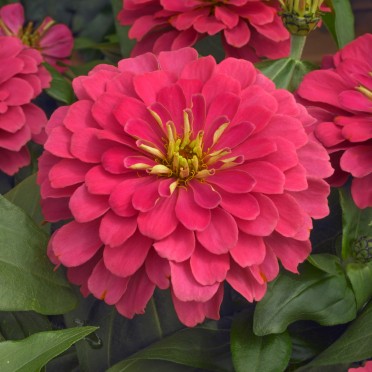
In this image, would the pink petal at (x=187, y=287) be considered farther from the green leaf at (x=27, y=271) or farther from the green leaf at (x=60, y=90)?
the green leaf at (x=60, y=90)

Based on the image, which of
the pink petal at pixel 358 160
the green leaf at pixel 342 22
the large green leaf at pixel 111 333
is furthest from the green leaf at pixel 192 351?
the green leaf at pixel 342 22

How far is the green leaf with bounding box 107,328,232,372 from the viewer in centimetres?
35

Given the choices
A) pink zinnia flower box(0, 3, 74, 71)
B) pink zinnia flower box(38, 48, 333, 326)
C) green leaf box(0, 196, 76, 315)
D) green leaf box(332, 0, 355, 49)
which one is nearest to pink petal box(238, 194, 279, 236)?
pink zinnia flower box(38, 48, 333, 326)

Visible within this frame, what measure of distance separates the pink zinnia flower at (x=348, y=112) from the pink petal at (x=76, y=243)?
118mm

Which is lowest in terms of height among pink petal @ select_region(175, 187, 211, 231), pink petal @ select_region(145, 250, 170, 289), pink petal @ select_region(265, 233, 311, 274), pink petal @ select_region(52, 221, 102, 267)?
pink petal @ select_region(265, 233, 311, 274)

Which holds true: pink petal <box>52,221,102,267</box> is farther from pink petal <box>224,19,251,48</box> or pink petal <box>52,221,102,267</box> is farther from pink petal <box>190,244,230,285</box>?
pink petal <box>224,19,251,48</box>

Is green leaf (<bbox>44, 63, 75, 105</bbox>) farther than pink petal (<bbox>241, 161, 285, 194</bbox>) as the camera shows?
Yes

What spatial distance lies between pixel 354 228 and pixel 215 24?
0.15m

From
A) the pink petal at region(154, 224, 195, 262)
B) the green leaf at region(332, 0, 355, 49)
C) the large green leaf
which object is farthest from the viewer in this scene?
the green leaf at region(332, 0, 355, 49)

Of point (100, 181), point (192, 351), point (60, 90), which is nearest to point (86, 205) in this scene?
point (100, 181)

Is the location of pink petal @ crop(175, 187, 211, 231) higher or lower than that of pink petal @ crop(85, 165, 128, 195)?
lower

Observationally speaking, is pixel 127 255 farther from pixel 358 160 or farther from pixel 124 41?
pixel 124 41

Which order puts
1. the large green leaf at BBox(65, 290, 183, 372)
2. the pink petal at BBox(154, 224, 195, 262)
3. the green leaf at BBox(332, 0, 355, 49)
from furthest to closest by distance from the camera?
the green leaf at BBox(332, 0, 355, 49)
the large green leaf at BBox(65, 290, 183, 372)
the pink petal at BBox(154, 224, 195, 262)

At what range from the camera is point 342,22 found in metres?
0.50
